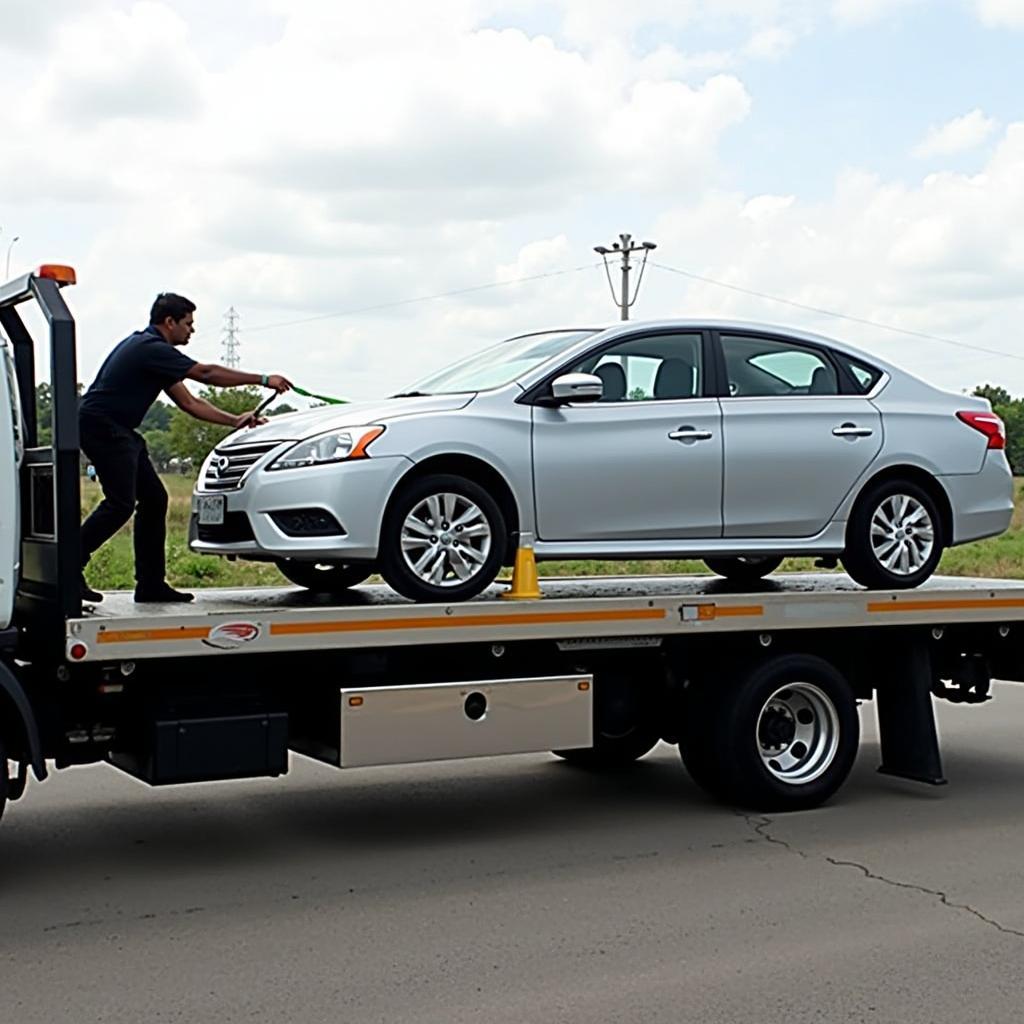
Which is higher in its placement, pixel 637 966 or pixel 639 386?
pixel 639 386

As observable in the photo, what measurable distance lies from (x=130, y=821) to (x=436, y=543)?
211 centimetres

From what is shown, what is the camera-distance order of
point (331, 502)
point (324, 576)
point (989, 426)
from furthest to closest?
point (989, 426)
point (324, 576)
point (331, 502)

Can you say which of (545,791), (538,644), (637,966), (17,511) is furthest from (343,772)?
(637,966)

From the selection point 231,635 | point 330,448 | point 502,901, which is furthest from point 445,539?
point 502,901

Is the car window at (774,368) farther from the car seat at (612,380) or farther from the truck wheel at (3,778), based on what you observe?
the truck wheel at (3,778)

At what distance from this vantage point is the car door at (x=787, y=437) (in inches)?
333

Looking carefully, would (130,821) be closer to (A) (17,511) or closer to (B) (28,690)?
(B) (28,690)

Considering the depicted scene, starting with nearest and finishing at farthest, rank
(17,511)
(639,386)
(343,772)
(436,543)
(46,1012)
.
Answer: (46,1012)
(17,511)
(436,543)
(639,386)
(343,772)

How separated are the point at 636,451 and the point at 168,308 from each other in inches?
97.3

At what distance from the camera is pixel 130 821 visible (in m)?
7.86

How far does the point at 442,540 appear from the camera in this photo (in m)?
7.57

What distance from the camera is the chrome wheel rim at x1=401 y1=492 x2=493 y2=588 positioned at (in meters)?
7.51

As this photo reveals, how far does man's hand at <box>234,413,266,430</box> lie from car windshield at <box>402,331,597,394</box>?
3.03ft

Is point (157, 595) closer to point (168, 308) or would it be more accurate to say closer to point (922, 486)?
point (168, 308)
